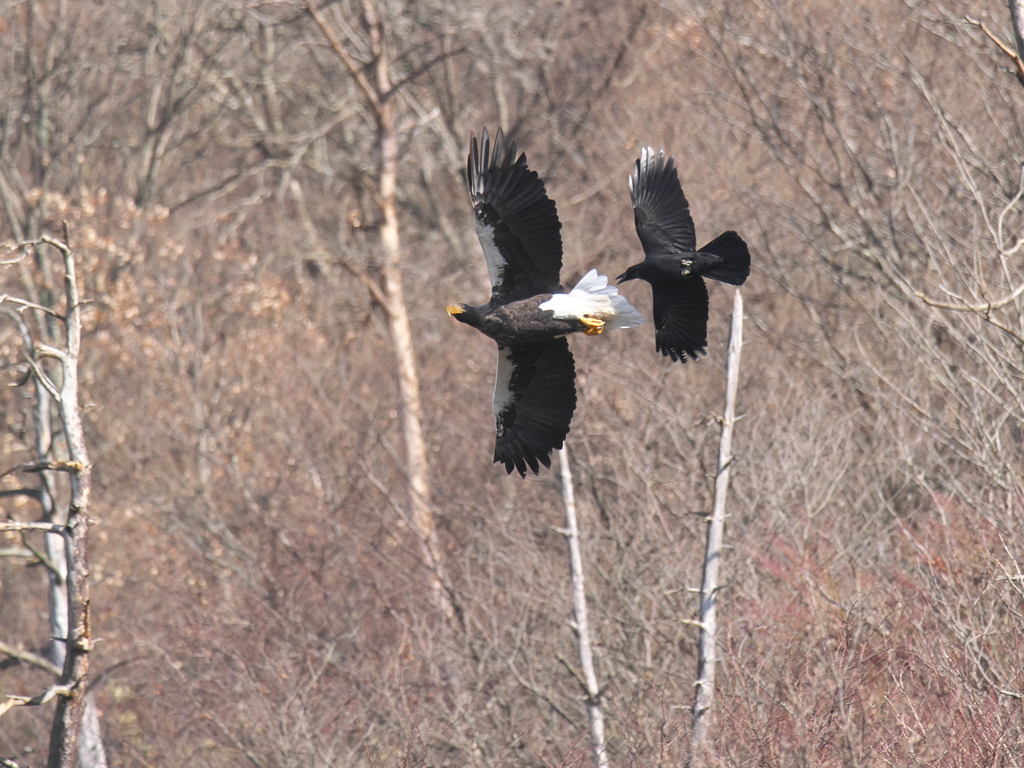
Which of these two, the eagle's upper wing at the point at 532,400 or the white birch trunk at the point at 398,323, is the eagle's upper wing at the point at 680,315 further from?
the white birch trunk at the point at 398,323

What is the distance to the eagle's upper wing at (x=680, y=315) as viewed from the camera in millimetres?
9070

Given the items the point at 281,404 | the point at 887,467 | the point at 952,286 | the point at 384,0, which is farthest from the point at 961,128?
the point at 281,404

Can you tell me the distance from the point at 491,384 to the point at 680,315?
28.9ft

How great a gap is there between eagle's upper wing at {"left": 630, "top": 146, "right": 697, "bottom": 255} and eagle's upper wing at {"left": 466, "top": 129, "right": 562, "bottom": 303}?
73 cm

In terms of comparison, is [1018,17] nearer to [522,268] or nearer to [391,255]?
[522,268]

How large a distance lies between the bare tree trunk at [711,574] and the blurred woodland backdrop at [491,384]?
0.18 m

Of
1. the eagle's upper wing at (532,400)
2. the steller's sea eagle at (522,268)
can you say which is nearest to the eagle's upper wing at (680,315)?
the steller's sea eagle at (522,268)

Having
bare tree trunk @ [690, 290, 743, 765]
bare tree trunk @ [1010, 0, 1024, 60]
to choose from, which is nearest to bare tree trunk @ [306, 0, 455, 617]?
bare tree trunk @ [690, 290, 743, 765]

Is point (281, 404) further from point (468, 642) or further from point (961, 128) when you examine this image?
point (961, 128)

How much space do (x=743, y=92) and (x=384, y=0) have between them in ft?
16.6

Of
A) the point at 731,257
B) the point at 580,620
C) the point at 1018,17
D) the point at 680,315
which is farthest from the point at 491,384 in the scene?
the point at 1018,17

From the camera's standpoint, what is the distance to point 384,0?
1923 cm

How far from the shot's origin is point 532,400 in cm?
937

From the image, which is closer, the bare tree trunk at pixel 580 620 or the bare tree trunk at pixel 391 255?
the bare tree trunk at pixel 580 620
